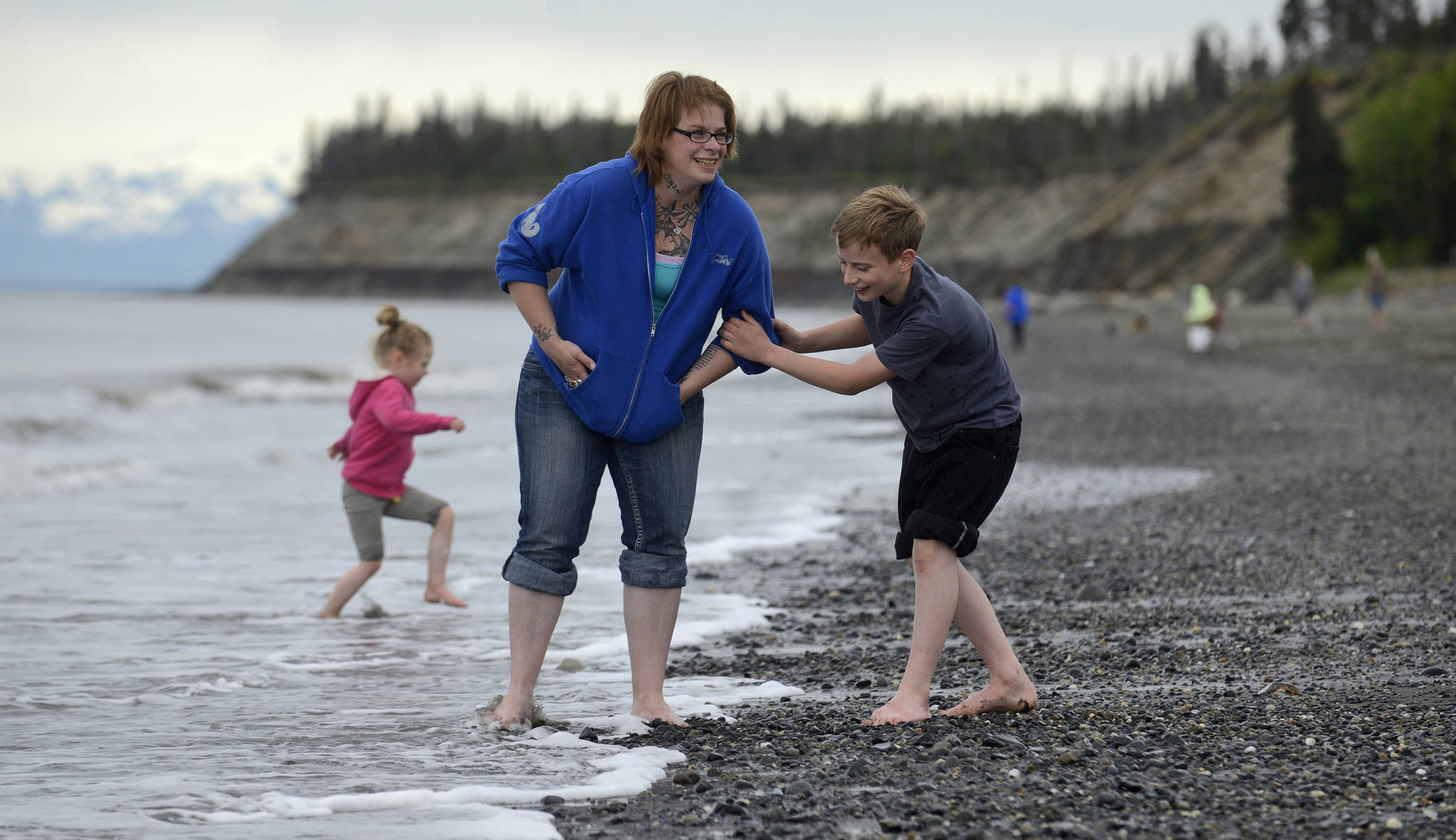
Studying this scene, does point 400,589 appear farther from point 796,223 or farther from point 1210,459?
point 796,223

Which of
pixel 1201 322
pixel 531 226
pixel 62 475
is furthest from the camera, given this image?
pixel 1201 322

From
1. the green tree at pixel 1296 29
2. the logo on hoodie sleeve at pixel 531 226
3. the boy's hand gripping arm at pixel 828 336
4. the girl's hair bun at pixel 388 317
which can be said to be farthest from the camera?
the green tree at pixel 1296 29

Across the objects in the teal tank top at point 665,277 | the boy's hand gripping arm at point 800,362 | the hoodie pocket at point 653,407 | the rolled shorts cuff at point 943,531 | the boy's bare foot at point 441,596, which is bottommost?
the boy's bare foot at point 441,596

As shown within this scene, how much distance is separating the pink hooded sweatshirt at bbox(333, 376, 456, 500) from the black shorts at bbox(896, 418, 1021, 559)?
9.55 feet

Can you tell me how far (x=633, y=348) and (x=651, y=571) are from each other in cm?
66

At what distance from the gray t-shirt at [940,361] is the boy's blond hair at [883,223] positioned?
0.14 m

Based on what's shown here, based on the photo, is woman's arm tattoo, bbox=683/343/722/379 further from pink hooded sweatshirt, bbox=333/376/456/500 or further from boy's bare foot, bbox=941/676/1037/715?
pink hooded sweatshirt, bbox=333/376/456/500

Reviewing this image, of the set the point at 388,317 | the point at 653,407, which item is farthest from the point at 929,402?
the point at 388,317

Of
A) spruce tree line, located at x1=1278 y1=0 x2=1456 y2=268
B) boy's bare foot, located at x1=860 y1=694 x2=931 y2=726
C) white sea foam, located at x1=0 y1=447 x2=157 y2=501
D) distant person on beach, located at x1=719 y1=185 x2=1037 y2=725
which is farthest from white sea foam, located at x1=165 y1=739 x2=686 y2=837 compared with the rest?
spruce tree line, located at x1=1278 y1=0 x2=1456 y2=268

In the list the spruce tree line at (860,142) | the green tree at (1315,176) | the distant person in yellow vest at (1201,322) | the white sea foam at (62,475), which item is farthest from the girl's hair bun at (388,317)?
the spruce tree line at (860,142)

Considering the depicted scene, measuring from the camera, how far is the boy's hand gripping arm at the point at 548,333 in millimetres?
3617

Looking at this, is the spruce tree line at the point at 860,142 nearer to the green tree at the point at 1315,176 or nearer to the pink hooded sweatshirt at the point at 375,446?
the green tree at the point at 1315,176

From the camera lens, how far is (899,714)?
369 centimetres

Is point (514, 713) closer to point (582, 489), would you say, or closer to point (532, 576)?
point (532, 576)
